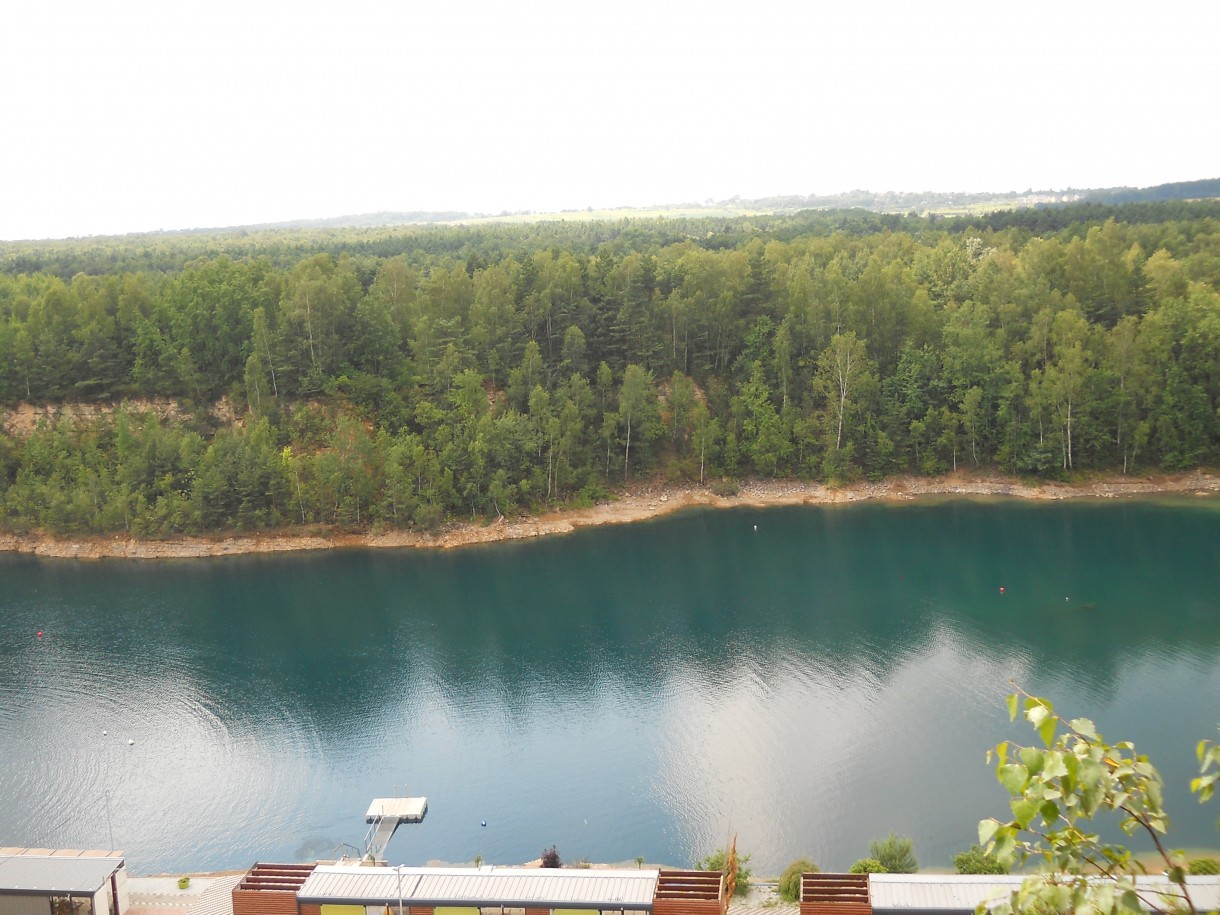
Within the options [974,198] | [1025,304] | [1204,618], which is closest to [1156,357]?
[1025,304]

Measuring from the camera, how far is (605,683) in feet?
85.7

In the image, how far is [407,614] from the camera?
31344 mm

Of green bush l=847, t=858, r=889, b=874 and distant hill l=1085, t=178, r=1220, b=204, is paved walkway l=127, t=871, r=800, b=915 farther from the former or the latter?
distant hill l=1085, t=178, r=1220, b=204

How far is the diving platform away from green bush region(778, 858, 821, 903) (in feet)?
24.6

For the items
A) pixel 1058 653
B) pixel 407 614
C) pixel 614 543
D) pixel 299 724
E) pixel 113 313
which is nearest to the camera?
pixel 299 724

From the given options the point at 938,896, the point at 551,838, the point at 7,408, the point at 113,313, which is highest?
the point at 113,313

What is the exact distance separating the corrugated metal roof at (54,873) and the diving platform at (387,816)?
458 cm

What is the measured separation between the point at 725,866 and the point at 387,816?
717cm

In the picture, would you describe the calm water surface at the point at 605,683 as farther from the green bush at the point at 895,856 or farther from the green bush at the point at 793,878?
the green bush at the point at 895,856

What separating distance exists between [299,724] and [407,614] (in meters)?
7.16

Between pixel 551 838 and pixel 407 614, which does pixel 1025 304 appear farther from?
pixel 551 838

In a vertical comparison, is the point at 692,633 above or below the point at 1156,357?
below

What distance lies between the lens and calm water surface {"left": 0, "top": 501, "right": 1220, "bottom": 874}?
20.2 m

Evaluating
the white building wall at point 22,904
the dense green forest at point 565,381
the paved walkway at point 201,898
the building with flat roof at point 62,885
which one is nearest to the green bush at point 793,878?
the paved walkway at point 201,898
